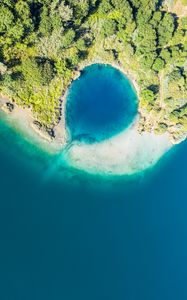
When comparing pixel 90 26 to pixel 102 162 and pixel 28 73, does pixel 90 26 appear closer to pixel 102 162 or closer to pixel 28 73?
pixel 28 73

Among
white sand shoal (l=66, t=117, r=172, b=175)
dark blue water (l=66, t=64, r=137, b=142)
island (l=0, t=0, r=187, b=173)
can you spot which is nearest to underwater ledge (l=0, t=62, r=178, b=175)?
white sand shoal (l=66, t=117, r=172, b=175)

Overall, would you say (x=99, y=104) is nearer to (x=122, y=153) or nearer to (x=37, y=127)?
(x=122, y=153)

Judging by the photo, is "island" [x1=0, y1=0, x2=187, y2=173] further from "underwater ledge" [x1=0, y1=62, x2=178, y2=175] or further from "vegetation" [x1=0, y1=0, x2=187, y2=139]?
"underwater ledge" [x1=0, y1=62, x2=178, y2=175]

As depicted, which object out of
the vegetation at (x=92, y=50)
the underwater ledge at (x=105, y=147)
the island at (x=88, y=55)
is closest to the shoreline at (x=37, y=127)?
the underwater ledge at (x=105, y=147)

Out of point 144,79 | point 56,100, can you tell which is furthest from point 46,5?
point 144,79

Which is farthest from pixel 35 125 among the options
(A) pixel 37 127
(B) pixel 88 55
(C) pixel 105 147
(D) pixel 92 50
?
(D) pixel 92 50

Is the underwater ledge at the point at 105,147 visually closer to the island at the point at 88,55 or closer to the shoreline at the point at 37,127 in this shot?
the shoreline at the point at 37,127
